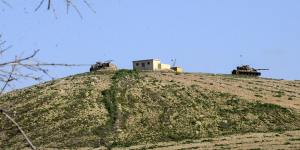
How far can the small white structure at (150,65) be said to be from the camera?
76106mm

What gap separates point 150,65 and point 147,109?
885 inches

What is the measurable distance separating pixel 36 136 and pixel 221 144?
16.5m

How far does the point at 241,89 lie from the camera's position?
62.6 m

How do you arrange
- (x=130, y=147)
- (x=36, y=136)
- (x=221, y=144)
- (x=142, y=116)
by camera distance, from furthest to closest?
(x=142, y=116), (x=36, y=136), (x=130, y=147), (x=221, y=144)

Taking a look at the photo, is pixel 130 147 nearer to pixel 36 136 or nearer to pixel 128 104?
pixel 36 136

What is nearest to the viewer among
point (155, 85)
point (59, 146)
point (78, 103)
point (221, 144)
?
point (221, 144)

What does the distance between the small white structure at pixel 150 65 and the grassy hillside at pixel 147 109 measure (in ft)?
24.2

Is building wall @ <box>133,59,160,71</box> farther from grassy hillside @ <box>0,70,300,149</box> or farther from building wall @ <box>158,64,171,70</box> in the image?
grassy hillside @ <box>0,70,300,149</box>

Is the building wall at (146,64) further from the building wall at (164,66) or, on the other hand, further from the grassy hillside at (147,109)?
the grassy hillside at (147,109)

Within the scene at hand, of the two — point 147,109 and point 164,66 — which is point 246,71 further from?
point 147,109

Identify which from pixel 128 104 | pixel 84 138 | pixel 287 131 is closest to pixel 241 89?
pixel 128 104

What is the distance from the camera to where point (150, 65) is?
76.4 meters

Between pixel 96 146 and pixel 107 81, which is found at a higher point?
pixel 107 81

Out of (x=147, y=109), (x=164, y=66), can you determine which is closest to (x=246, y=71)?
(x=164, y=66)
